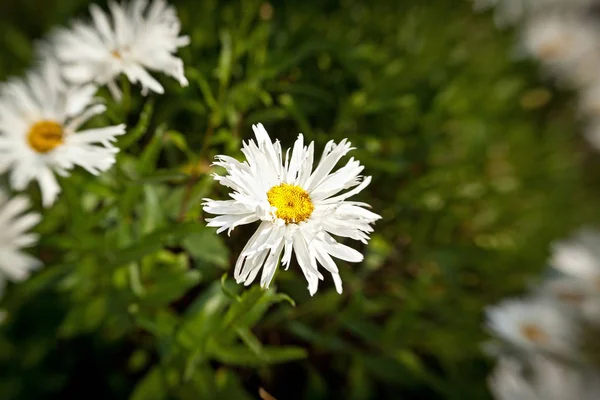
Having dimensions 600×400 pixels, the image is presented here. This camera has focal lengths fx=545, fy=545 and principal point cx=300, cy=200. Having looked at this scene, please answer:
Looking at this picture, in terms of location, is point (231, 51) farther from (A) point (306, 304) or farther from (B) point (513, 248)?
(B) point (513, 248)

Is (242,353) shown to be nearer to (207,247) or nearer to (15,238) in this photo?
(207,247)

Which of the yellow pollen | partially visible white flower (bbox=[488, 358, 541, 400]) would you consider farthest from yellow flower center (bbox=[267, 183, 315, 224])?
the yellow pollen

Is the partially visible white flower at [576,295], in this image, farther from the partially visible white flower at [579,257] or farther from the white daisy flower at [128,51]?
the white daisy flower at [128,51]

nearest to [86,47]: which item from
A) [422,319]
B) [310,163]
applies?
[310,163]

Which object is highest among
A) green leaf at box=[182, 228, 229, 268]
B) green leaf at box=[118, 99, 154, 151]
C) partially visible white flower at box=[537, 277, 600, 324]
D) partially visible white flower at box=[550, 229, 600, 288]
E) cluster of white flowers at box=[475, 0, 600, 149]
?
cluster of white flowers at box=[475, 0, 600, 149]

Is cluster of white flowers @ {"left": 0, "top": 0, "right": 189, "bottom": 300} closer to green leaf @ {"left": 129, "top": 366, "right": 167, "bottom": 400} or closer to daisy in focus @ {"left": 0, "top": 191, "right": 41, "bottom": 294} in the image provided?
daisy in focus @ {"left": 0, "top": 191, "right": 41, "bottom": 294}

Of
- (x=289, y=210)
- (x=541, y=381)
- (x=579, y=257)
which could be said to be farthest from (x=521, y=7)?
(x=289, y=210)

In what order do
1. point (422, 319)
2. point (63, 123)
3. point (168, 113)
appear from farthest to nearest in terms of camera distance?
1. point (422, 319)
2. point (168, 113)
3. point (63, 123)
